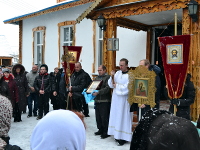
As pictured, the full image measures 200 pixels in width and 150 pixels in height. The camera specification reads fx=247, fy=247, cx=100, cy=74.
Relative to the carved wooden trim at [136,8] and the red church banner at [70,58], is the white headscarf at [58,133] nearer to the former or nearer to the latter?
the carved wooden trim at [136,8]

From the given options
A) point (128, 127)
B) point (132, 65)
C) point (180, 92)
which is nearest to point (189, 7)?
point (180, 92)

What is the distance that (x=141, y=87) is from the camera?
445cm

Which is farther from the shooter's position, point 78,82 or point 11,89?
point 11,89

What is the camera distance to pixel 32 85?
835 centimetres

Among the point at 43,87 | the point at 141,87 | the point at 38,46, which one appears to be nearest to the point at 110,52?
the point at 43,87

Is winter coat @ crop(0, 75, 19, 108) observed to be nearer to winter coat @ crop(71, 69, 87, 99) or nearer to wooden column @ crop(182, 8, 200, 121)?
winter coat @ crop(71, 69, 87, 99)

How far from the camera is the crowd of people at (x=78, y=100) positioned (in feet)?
4.55

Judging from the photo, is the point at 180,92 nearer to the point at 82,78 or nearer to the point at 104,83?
the point at 104,83

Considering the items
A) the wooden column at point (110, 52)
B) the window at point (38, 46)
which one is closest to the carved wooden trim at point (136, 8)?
the wooden column at point (110, 52)

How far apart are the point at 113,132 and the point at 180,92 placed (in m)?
1.87

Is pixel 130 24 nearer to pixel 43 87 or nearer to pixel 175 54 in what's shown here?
pixel 43 87

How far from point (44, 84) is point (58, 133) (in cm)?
643

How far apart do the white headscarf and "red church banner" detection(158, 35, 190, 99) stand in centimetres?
290

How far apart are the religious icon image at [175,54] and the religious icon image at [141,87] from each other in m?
0.59
